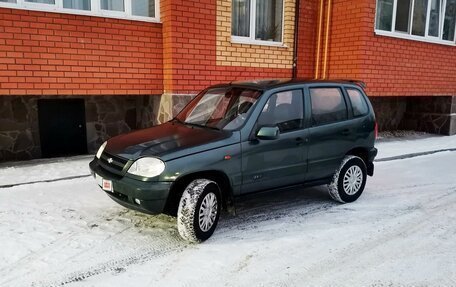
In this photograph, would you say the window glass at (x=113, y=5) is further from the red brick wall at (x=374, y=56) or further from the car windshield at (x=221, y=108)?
the red brick wall at (x=374, y=56)

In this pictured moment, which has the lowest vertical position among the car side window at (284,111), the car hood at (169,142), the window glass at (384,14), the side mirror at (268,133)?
the car hood at (169,142)

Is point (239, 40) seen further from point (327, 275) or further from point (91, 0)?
point (327, 275)

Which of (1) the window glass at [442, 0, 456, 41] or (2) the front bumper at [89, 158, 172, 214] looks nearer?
(2) the front bumper at [89, 158, 172, 214]

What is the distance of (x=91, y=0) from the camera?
682cm

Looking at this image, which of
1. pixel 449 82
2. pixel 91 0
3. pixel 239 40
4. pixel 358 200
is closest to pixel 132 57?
pixel 91 0

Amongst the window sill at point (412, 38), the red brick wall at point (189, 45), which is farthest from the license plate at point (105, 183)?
the window sill at point (412, 38)

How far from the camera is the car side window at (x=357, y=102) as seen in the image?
5.19 meters

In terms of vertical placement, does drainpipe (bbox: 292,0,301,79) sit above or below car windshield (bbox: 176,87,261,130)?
above

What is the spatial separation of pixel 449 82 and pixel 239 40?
6481mm

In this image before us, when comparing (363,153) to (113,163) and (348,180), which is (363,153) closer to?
(348,180)

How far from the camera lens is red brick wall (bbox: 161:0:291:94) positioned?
7.35 m

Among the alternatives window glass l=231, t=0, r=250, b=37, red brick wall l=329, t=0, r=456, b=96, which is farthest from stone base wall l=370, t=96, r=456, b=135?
window glass l=231, t=0, r=250, b=37

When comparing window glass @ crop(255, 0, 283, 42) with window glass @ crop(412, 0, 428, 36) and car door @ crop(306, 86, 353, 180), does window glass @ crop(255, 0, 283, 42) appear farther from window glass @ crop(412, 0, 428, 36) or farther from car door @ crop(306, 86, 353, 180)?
car door @ crop(306, 86, 353, 180)

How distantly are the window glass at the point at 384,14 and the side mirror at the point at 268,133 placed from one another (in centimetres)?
650
